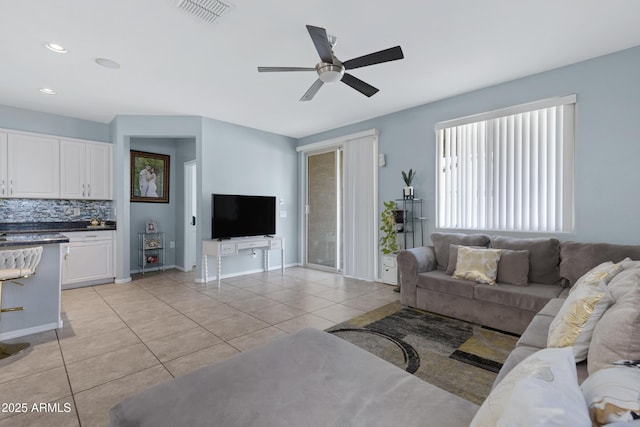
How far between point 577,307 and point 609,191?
228 centimetres

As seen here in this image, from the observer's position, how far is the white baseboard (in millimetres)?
2758

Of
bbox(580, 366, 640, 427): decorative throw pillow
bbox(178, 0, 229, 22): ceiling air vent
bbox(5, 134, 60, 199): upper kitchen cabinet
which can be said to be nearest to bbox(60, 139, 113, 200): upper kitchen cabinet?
bbox(5, 134, 60, 199): upper kitchen cabinet

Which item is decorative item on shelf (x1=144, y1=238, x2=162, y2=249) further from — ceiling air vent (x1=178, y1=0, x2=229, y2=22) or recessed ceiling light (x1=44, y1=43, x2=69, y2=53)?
ceiling air vent (x1=178, y1=0, x2=229, y2=22)

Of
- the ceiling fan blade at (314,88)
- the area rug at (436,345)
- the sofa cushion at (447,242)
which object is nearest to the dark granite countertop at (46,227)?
the ceiling fan blade at (314,88)

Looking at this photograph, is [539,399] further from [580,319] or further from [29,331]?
[29,331]

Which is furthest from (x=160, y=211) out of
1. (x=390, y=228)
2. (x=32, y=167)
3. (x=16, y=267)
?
(x=390, y=228)

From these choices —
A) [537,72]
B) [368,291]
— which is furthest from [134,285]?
[537,72]

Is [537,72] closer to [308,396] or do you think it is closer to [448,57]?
[448,57]

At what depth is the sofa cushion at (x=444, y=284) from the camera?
3.10 meters

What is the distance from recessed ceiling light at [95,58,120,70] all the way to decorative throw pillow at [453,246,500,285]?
427cm

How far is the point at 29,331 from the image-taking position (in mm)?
2887

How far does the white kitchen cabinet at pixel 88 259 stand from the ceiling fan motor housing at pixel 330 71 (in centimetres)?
439

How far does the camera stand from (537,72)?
335 cm

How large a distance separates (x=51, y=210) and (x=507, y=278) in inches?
256
